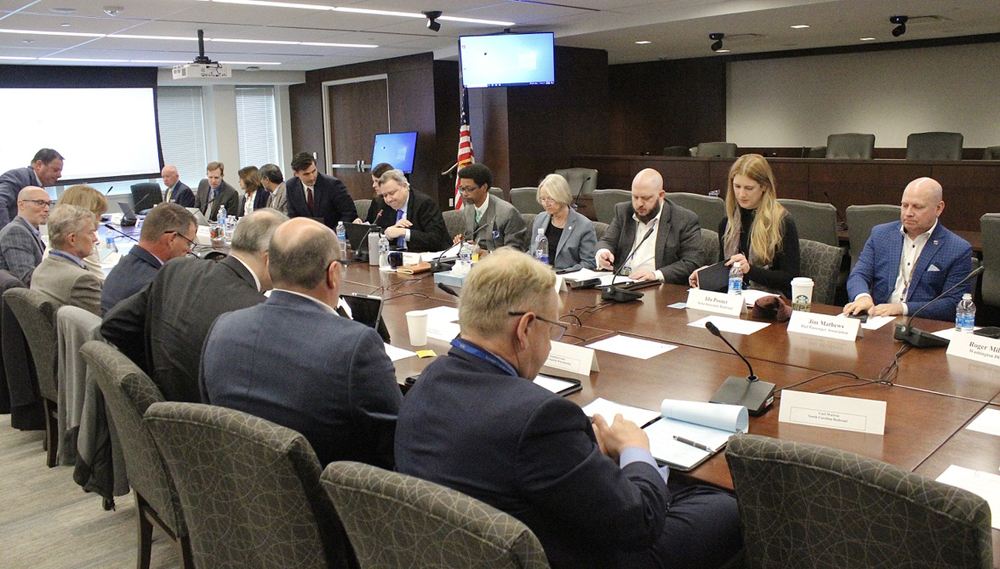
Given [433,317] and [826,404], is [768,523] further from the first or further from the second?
[433,317]

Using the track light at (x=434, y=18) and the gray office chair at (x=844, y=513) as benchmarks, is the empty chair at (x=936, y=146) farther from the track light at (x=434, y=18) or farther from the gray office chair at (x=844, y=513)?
the gray office chair at (x=844, y=513)

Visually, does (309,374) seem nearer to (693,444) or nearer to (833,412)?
(693,444)

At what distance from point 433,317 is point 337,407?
1439 mm

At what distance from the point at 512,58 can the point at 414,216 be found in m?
3.62

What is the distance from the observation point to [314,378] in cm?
187

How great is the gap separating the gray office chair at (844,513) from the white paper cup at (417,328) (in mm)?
1567

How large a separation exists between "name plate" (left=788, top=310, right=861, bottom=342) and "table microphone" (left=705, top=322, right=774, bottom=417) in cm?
70

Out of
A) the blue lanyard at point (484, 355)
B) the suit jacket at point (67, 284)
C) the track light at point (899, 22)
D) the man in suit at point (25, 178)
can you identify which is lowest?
the suit jacket at point (67, 284)

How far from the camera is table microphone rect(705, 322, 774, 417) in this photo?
213 centimetres

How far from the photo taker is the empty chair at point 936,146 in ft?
29.0

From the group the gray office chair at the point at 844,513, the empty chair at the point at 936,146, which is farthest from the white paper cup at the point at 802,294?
the empty chair at the point at 936,146

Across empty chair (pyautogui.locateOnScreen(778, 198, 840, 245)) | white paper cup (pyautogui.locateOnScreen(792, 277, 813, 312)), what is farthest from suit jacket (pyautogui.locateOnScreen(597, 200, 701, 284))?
empty chair (pyautogui.locateOnScreen(778, 198, 840, 245))

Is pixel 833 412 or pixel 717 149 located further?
pixel 717 149

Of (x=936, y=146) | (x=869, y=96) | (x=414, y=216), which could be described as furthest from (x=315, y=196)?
(x=869, y=96)
